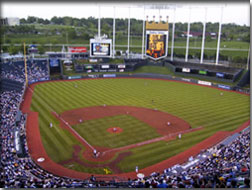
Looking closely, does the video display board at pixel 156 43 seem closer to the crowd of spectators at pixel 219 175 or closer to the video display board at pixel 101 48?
the video display board at pixel 101 48

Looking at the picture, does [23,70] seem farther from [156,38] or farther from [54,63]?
[156,38]

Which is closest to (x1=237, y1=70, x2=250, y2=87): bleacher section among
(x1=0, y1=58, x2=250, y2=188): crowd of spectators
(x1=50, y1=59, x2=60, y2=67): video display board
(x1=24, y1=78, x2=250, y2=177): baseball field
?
(x1=24, y1=78, x2=250, y2=177): baseball field

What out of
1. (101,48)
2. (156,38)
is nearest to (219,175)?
(156,38)

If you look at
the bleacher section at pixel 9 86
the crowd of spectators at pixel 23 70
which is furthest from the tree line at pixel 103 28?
the bleacher section at pixel 9 86

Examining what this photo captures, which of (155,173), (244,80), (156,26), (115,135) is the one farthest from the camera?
(156,26)

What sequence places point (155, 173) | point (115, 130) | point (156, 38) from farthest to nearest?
point (156, 38) → point (115, 130) → point (155, 173)

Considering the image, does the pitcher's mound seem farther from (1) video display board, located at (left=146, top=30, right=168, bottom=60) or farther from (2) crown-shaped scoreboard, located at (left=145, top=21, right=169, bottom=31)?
(2) crown-shaped scoreboard, located at (left=145, top=21, right=169, bottom=31)
